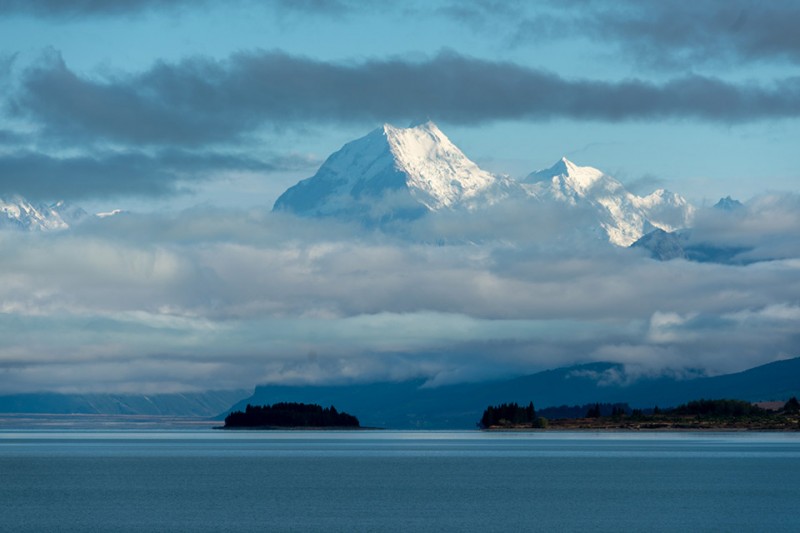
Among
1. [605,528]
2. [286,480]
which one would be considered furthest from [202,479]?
[605,528]

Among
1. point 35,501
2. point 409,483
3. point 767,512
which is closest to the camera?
point 767,512

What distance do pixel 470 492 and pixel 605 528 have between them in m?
43.2

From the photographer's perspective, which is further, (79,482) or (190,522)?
(79,482)

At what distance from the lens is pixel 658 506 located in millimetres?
148625

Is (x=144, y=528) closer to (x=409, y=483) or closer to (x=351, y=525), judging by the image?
(x=351, y=525)

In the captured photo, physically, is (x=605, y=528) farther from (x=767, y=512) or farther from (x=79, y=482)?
(x=79, y=482)

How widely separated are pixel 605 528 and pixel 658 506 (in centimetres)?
2342

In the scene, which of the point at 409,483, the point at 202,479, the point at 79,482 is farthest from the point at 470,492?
the point at 79,482

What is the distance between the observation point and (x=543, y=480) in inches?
7633

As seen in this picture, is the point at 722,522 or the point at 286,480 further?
the point at 286,480

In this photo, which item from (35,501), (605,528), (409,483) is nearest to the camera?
(605,528)

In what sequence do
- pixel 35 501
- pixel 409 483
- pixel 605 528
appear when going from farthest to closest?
pixel 409 483 < pixel 35 501 < pixel 605 528

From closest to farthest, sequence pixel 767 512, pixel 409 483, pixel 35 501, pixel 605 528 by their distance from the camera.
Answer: pixel 605 528 → pixel 767 512 → pixel 35 501 → pixel 409 483

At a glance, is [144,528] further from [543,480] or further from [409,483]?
[543,480]
